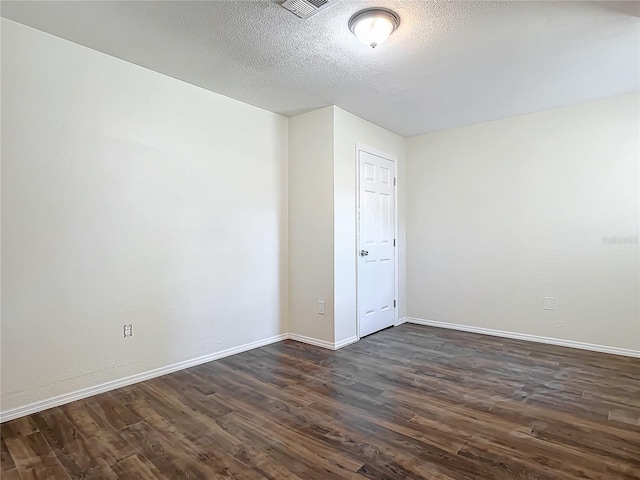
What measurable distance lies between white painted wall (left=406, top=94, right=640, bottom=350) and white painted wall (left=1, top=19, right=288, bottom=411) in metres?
2.37

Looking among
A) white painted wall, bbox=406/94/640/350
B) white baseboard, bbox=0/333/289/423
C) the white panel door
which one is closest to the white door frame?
the white panel door

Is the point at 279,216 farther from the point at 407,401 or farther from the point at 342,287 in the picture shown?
the point at 407,401

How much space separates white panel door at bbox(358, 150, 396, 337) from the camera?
417cm

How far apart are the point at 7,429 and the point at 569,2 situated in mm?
4254

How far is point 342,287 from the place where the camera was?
386 cm

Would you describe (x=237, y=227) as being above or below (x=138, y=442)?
above

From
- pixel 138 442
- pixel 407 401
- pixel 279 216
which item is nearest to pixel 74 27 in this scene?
pixel 279 216

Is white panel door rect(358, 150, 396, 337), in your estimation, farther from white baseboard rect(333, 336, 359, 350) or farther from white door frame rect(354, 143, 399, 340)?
white baseboard rect(333, 336, 359, 350)

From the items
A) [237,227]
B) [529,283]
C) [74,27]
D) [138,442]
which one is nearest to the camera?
[138,442]

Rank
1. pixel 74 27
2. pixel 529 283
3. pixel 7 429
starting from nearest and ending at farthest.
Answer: pixel 7 429 → pixel 74 27 → pixel 529 283

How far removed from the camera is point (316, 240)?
3.93 metres

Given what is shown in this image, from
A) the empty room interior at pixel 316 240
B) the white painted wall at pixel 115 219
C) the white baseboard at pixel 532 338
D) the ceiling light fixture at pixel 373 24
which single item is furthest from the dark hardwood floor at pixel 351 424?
the ceiling light fixture at pixel 373 24

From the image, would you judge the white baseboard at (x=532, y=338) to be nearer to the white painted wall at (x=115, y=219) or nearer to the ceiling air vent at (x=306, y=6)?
the white painted wall at (x=115, y=219)

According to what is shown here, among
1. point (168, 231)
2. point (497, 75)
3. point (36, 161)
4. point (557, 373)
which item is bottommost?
point (557, 373)
